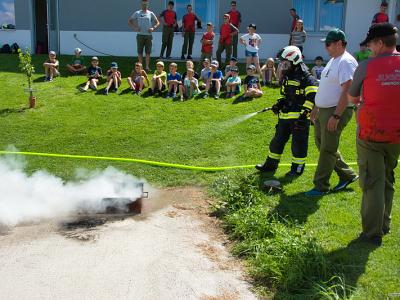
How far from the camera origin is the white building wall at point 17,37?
1773 centimetres

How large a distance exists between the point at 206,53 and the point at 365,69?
977 centimetres

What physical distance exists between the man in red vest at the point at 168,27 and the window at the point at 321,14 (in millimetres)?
4864

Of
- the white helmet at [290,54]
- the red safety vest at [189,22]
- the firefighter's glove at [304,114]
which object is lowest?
the firefighter's glove at [304,114]

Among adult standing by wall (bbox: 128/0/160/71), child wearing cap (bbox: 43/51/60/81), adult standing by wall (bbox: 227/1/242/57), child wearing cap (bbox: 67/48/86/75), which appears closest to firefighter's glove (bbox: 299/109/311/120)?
adult standing by wall (bbox: 128/0/160/71)

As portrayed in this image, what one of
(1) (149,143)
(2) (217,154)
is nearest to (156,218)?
(2) (217,154)

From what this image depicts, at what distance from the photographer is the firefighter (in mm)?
6609

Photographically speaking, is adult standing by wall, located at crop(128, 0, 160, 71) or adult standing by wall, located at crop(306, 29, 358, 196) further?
adult standing by wall, located at crop(128, 0, 160, 71)

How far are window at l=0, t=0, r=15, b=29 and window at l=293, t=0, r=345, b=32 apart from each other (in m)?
10.5

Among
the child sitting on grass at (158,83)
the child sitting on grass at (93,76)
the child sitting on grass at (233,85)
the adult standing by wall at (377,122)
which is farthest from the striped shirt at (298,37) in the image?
the adult standing by wall at (377,122)

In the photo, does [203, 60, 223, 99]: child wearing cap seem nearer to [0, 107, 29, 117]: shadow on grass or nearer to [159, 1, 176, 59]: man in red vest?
[159, 1, 176, 59]: man in red vest

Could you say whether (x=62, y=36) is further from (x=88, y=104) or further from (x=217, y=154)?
(x=217, y=154)

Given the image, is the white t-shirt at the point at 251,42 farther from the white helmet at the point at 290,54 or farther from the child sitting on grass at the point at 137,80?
the white helmet at the point at 290,54

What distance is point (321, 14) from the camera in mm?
17547

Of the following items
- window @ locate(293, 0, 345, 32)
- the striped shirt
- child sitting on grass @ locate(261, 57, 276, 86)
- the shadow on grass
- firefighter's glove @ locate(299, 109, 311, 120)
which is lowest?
the shadow on grass
